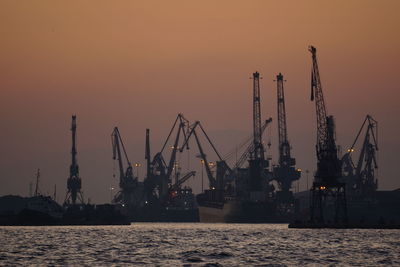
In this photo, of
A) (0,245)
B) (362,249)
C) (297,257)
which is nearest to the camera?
(297,257)

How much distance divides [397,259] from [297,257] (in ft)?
35.6

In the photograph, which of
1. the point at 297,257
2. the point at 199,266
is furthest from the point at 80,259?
the point at 297,257

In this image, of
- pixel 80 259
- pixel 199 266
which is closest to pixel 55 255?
pixel 80 259

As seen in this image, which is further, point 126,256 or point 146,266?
point 126,256

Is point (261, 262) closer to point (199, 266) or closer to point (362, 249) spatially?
point (199, 266)

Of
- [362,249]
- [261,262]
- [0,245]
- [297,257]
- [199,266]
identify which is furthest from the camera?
[0,245]

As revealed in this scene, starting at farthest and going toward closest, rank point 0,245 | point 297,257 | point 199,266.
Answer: point 0,245 → point 297,257 → point 199,266

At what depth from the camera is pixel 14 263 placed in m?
90.2

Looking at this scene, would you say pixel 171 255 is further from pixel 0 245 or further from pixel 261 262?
pixel 0 245

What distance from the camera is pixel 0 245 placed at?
422 feet

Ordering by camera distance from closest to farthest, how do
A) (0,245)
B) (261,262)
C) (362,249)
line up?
(261,262)
(362,249)
(0,245)

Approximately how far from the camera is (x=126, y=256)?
10388cm

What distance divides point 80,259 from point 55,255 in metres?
7.34

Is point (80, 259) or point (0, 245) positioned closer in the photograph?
point (80, 259)
